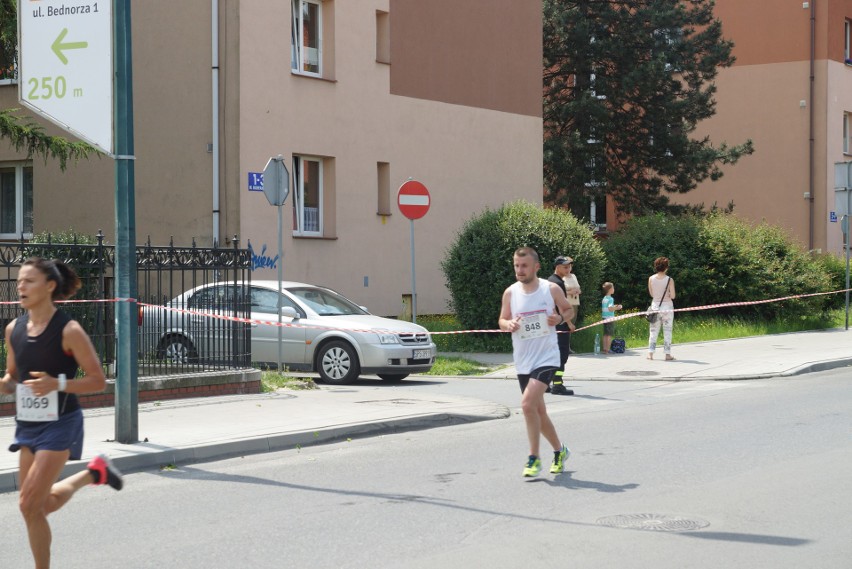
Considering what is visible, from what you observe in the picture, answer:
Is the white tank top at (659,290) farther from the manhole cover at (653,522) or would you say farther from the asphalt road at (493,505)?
the manhole cover at (653,522)

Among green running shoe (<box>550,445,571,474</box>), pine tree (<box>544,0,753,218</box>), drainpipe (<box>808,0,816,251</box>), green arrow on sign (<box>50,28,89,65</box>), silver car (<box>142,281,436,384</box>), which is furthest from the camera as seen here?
drainpipe (<box>808,0,816,251</box>)

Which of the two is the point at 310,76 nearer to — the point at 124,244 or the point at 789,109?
the point at 124,244

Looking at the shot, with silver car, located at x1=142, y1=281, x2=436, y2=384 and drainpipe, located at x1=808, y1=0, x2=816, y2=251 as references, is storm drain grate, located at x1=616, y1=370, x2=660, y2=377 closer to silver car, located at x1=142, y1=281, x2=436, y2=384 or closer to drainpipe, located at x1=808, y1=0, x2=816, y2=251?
silver car, located at x1=142, y1=281, x2=436, y2=384

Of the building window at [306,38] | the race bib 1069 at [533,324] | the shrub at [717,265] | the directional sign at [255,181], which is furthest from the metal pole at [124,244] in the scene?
the shrub at [717,265]

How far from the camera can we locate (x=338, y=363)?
16.0 meters

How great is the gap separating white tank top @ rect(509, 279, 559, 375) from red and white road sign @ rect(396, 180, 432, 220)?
27.9 feet

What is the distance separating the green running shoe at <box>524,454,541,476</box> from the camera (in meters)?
8.54

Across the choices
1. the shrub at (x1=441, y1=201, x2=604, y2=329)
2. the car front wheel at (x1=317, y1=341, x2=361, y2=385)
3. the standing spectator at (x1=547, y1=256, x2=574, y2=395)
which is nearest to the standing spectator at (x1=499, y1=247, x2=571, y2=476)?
the standing spectator at (x1=547, y1=256, x2=574, y2=395)

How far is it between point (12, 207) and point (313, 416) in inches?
618

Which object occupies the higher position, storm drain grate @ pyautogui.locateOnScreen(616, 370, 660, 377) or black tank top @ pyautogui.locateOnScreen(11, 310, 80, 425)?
black tank top @ pyautogui.locateOnScreen(11, 310, 80, 425)

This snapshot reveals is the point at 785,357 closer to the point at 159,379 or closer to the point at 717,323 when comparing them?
the point at 717,323

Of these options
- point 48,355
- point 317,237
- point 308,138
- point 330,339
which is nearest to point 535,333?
point 48,355

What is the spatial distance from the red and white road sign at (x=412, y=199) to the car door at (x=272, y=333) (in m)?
2.24

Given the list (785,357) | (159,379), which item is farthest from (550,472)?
(785,357)
